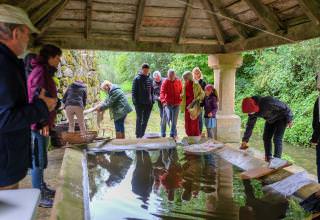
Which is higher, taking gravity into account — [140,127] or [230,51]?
[230,51]

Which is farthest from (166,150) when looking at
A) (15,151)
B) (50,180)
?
(15,151)

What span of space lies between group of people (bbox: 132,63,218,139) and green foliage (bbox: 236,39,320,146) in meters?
4.66

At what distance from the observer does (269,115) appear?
197 inches

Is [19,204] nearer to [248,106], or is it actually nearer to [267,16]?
[248,106]

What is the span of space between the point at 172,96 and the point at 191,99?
16.0 inches

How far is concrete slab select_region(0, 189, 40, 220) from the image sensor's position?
1.34 meters

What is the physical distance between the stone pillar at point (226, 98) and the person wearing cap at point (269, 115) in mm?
2449

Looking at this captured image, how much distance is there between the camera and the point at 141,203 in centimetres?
366

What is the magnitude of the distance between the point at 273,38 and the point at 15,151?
4.82 metres

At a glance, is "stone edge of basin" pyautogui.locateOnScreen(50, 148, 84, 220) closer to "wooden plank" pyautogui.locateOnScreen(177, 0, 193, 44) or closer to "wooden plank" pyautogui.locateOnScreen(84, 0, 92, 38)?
"wooden plank" pyautogui.locateOnScreen(84, 0, 92, 38)

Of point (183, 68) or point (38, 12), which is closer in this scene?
point (38, 12)

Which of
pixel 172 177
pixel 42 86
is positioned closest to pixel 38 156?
pixel 42 86

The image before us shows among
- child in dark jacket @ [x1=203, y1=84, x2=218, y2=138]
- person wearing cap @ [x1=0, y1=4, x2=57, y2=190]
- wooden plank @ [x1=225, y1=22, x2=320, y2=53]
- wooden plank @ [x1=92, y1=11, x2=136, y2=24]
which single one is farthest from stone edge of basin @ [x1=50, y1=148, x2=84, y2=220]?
wooden plank @ [x1=225, y1=22, x2=320, y2=53]

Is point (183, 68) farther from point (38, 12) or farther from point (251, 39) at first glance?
point (38, 12)
